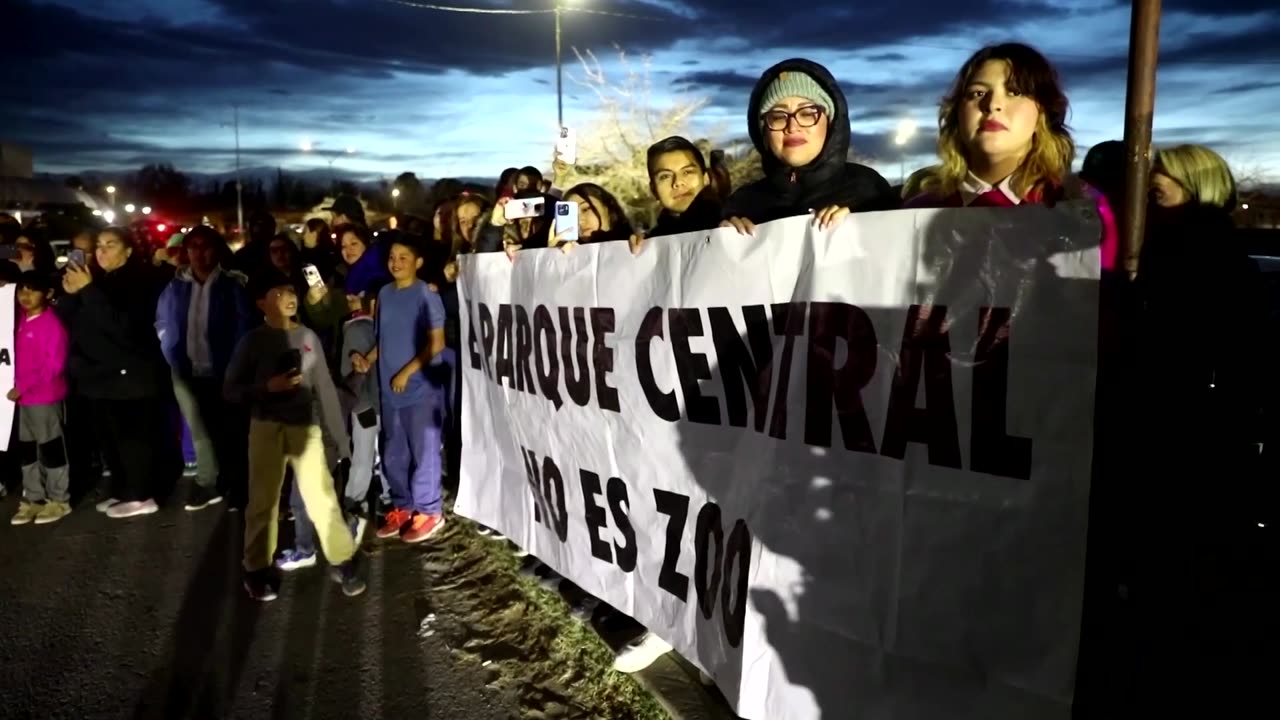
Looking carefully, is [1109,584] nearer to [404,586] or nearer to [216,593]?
[404,586]

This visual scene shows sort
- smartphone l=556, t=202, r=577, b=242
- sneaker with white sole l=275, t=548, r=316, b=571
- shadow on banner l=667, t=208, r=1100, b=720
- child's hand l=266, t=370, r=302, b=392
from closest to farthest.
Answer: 1. shadow on banner l=667, t=208, r=1100, b=720
2. smartphone l=556, t=202, r=577, b=242
3. child's hand l=266, t=370, r=302, b=392
4. sneaker with white sole l=275, t=548, r=316, b=571

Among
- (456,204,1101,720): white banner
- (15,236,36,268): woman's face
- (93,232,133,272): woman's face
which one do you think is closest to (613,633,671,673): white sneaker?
(456,204,1101,720): white banner

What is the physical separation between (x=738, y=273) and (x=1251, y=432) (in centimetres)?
162

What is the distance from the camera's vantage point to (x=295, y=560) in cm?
457

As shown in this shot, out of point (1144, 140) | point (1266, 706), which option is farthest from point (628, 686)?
point (1144, 140)

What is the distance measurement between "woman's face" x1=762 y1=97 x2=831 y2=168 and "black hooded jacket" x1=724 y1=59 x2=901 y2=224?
0.03 metres

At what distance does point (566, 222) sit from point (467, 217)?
6.59ft

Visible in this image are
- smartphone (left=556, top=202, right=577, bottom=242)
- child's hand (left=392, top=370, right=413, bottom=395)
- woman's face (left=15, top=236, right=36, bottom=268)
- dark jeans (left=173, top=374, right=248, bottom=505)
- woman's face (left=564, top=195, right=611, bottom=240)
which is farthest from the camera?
woman's face (left=15, top=236, right=36, bottom=268)

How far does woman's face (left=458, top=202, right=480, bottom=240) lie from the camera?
559 centimetres

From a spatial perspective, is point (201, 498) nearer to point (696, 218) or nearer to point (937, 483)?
point (696, 218)

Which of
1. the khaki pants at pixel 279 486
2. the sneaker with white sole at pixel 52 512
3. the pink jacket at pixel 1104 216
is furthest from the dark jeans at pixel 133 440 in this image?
the pink jacket at pixel 1104 216

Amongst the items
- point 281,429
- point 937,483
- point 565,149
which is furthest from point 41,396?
point 937,483

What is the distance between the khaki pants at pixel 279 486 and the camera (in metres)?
4.14

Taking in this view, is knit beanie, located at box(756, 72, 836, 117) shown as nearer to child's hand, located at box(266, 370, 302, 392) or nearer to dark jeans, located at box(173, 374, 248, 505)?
child's hand, located at box(266, 370, 302, 392)
